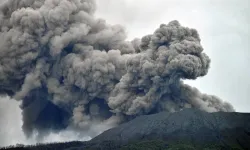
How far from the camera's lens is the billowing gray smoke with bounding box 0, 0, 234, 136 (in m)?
61.7

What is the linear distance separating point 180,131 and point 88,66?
16.3m

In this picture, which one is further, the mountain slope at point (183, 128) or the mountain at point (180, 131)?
the mountain slope at point (183, 128)

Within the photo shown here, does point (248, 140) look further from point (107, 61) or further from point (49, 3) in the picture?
point (49, 3)

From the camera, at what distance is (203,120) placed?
2574 inches

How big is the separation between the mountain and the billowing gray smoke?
151cm

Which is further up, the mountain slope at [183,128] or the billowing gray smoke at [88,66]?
the billowing gray smoke at [88,66]

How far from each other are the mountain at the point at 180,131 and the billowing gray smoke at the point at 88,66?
4.94ft

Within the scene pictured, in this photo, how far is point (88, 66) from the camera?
6425cm

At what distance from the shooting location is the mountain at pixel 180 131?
60.8 m

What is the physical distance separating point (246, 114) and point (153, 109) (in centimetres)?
1632

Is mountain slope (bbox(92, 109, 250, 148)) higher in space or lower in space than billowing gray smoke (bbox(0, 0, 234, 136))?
lower

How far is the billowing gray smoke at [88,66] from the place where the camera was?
6169 cm

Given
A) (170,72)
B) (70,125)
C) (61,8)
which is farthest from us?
(70,125)

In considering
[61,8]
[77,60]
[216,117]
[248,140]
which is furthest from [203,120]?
[61,8]
